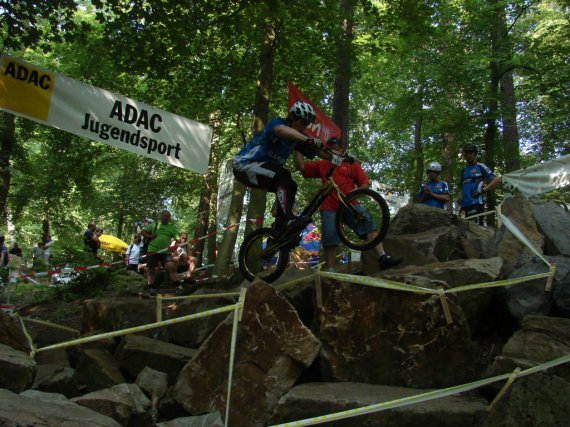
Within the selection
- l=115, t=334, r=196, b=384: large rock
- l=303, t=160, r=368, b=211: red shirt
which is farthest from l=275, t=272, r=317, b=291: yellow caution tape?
l=303, t=160, r=368, b=211: red shirt

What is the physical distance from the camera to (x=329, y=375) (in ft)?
16.2

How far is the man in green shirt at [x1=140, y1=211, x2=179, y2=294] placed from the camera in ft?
34.7

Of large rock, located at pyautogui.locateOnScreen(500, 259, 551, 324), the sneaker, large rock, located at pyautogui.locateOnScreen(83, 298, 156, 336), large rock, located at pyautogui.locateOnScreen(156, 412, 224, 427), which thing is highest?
the sneaker

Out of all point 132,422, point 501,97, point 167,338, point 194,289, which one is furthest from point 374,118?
point 132,422

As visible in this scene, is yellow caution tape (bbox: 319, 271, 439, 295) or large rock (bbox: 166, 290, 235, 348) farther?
large rock (bbox: 166, 290, 235, 348)

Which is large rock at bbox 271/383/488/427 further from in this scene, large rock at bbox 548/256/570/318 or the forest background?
the forest background

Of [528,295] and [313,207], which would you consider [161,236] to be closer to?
[313,207]

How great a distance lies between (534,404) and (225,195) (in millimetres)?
9927

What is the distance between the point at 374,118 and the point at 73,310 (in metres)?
23.0

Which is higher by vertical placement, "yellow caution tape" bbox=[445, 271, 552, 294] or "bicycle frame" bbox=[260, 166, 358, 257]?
"bicycle frame" bbox=[260, 166, 358, 257]

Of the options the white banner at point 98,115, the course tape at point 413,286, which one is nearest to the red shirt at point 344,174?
the course tape at point 413,286

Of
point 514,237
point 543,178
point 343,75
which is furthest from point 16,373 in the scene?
point 543,178

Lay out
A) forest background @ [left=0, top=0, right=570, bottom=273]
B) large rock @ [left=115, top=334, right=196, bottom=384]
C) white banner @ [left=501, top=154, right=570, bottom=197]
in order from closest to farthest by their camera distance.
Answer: large rock @ [left=115, top=334, right=196, bottom=384] < forest background @ [left=0, top=0, right=570, bottom=273] < white banner @ [left=501, top=154, right=570, bottom=197]

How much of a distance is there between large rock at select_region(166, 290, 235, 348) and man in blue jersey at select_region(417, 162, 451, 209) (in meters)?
3.94
